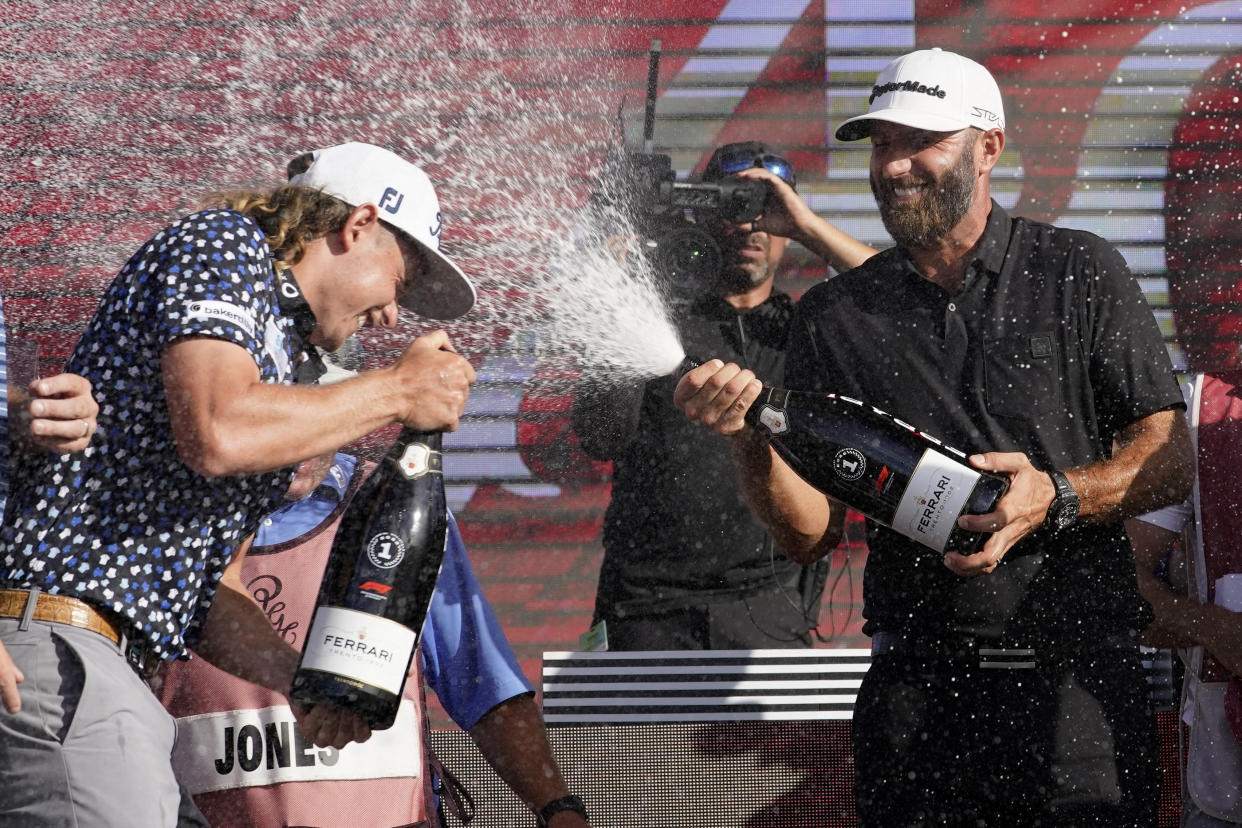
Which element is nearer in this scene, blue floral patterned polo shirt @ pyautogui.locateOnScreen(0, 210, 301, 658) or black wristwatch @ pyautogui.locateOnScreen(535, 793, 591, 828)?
blue floral patterned polo shirt @ pyautogui.locateOnScreen(0, 210, 301, 658)

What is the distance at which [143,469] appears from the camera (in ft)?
6.70

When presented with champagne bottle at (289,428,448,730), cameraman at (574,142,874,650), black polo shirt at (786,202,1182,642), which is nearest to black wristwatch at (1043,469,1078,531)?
black polo shirt at (786,202,1182,642)

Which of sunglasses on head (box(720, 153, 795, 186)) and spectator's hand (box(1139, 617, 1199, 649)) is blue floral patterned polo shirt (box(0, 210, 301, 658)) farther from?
sunglasses on head (box(720, 153, 795, 186))

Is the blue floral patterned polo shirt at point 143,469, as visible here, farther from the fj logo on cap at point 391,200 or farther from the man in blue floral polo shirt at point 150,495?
the fj logo on cap at point 391,200

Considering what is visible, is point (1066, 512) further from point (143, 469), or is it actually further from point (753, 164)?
point (753, 164)

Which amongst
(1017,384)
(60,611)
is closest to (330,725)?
(60,611)

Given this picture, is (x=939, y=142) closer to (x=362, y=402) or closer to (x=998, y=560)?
(x=998, y=560)

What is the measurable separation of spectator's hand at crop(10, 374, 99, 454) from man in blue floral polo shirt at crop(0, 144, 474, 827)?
0.04 metres

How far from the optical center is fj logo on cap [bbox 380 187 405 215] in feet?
8.09

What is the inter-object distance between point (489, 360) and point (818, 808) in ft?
13.7

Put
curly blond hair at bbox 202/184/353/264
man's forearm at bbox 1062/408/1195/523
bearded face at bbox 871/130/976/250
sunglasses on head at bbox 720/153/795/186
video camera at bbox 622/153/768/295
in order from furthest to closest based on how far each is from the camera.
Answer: sunglasses on head at bbox 720/153/795/186
video camera at bbox 622/153/768/295
bearded face at bbox 871/130/976/250
man's forearm at bbox 1062/408/1195/523
curly blond hair at bbox 202/184/353/264

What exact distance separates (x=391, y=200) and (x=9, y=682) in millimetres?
1088

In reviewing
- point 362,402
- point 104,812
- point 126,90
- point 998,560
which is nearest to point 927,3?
point 126,90

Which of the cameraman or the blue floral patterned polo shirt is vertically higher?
the blue floral patterned polo shirt
